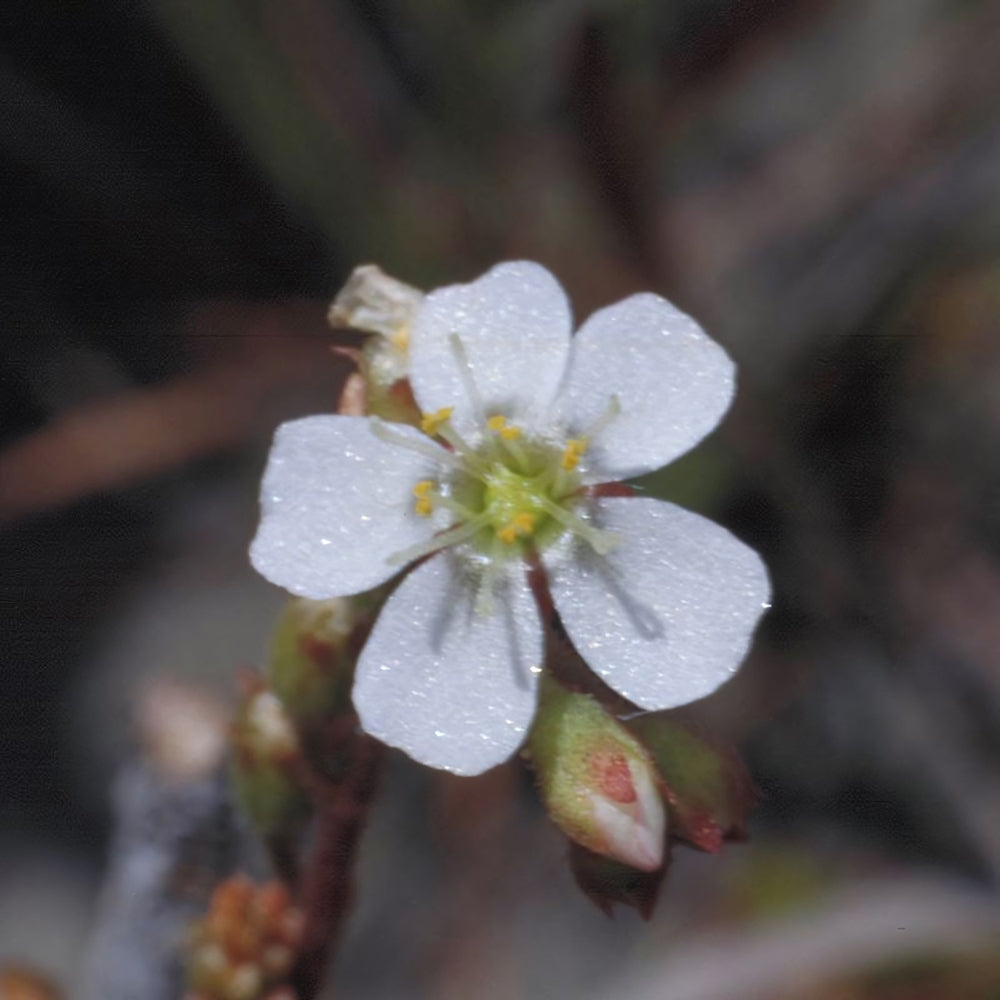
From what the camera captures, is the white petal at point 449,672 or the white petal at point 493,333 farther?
the white petal at point 493,333

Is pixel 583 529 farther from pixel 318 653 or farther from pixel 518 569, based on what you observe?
pixel 318 653

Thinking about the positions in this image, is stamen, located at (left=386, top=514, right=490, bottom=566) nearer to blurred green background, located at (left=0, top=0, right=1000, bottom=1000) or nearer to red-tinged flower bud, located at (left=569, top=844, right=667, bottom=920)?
red-tinged flower bud, located at (left=569, top=844, right=667, bottom=920)

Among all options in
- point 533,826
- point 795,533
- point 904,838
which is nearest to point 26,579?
point 533,826

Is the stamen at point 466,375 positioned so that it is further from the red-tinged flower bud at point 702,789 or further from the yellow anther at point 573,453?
the red-tinged flower bud at point 702,789

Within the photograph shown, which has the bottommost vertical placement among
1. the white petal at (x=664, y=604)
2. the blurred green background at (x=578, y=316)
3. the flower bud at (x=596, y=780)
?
the blurred green background at (x=578, y=316)

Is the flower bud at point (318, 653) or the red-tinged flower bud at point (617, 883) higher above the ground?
the flower bud at point (318, 653)

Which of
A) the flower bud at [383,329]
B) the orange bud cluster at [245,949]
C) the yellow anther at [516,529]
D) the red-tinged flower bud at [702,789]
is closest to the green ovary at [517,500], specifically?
the yellow anther at [516,529]
